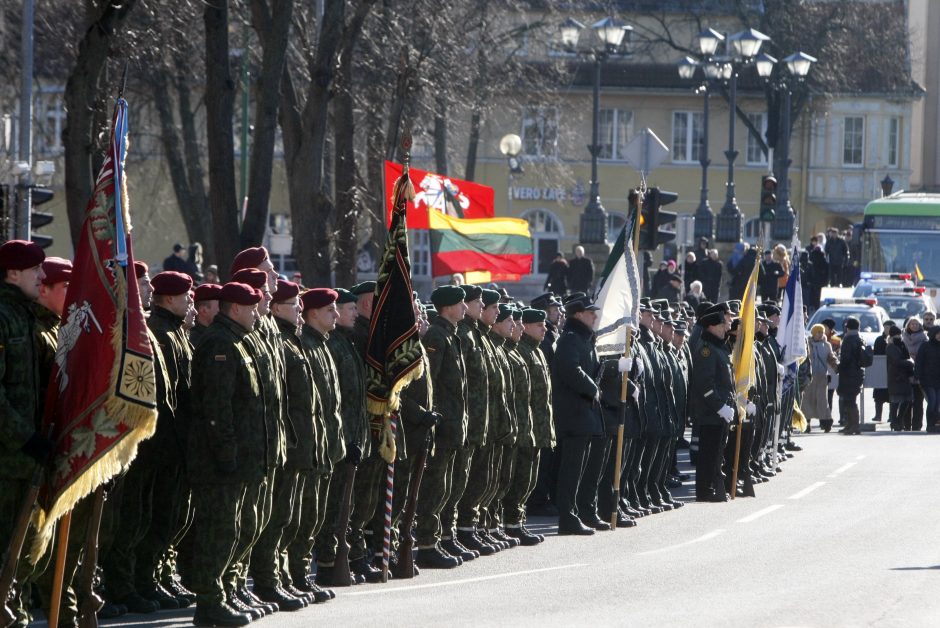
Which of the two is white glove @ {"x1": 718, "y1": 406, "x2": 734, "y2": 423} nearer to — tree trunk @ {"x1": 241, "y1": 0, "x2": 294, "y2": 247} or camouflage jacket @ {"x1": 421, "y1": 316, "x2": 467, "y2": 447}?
tree trunk @ {"x1": 241, "y1": 0, "x2": 294, "y2": 247}

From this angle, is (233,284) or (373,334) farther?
(373,334)

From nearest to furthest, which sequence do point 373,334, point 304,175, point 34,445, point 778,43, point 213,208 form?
point 34,445
point 373,334
point 213,208
point 304,175
point 778,43

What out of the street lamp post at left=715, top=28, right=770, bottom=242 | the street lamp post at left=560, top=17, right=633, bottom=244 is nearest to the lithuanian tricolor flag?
the street lamp post at left=560, top=17, right=633, bottom=244

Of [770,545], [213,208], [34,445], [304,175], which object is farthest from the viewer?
[304,175]

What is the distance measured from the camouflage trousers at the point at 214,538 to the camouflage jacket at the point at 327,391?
3.22 ft

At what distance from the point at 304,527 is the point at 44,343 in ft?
8.98

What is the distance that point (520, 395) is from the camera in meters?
15.4

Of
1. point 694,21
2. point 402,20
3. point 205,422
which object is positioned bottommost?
point 205,422

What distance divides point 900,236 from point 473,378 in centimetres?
3146

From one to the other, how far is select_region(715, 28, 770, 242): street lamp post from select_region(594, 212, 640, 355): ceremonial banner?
18210 millimetres

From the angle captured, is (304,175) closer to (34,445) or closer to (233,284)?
(233,284)

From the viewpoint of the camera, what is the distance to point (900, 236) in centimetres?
4425

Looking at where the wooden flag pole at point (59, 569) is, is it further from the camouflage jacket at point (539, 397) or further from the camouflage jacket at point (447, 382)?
the camouflage jacket at point (539, 397)

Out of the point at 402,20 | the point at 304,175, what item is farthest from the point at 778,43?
the point at 304,175
